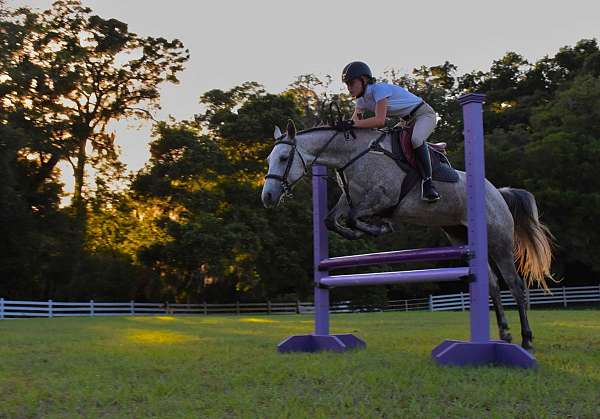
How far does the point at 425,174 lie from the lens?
5395 millimetres

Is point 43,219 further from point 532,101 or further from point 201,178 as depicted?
point 532,101

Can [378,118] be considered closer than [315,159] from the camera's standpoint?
Yes

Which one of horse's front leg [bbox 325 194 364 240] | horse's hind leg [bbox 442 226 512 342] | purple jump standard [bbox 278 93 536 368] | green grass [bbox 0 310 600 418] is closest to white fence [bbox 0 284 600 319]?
horse's hind leg [bbox 442 226 512 342]

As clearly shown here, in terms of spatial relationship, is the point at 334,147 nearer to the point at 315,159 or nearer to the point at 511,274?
the point at 315,159

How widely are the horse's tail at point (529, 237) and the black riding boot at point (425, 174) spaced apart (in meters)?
1.73

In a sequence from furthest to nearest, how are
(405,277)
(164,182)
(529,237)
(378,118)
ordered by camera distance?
(164,182), (529,237), (378,118), (405,277)

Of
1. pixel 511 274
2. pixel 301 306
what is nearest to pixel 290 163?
pixel 511 274

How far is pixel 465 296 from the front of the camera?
2995cm

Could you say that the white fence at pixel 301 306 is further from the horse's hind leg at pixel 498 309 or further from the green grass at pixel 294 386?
the green grass at pixel 294 386

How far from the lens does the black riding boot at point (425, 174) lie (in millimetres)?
5371

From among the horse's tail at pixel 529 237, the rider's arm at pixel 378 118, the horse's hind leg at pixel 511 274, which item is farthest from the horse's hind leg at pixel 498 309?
the rider's arm at pixel 378 118

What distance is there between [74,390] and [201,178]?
23.7 metres

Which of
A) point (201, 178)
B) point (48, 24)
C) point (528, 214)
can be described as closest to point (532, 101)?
point (201, 178)

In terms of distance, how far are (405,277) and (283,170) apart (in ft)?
4.28
